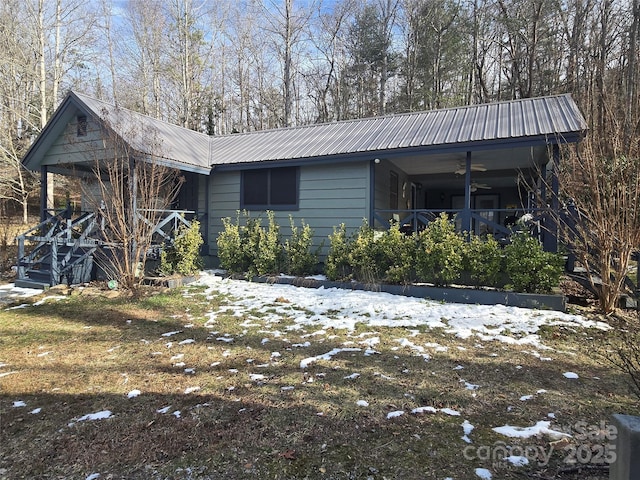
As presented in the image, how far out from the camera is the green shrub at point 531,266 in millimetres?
6051

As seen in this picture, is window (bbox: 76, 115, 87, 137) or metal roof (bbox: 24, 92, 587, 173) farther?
window (bbox: 76, 115, 87, 137)

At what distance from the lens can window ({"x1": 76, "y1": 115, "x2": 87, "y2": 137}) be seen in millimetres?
9109

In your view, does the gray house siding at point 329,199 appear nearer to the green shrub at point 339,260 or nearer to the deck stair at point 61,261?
the green shrub at point 339,260

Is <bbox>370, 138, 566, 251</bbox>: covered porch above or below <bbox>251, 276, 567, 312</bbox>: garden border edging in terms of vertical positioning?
above

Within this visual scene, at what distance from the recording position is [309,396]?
10.2 ft

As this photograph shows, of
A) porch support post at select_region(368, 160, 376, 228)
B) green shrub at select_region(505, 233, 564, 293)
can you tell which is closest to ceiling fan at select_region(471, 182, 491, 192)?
porch support post at select_region(368, 160, 376, 228)

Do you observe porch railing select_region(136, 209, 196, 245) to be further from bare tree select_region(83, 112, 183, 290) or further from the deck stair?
the deck stair

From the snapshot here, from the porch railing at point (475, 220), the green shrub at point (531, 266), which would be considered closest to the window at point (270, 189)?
the porch railing at point (475, 220)

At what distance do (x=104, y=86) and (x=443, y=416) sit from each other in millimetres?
25391

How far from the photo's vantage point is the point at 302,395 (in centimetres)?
312

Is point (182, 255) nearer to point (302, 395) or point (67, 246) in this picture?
point (67, 246)

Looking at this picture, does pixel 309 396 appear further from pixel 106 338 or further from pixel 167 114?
pixel 167 114

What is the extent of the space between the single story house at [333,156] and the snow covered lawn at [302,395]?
11.4 ft

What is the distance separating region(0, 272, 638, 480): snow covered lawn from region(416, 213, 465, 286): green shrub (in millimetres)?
1227
